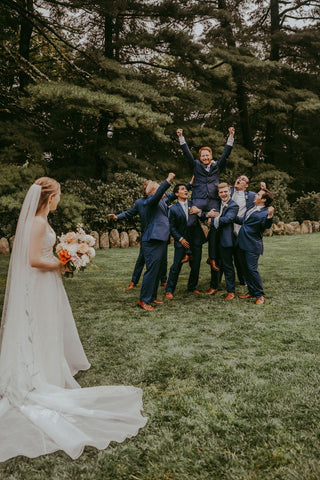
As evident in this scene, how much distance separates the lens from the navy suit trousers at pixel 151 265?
18.0ft

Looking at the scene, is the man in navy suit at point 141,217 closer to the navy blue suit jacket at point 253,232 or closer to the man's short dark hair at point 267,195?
the navy blue suit jacket at point 253,232

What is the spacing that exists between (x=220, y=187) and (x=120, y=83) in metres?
7.96

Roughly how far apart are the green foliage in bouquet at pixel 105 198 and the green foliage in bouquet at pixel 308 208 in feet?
26.4

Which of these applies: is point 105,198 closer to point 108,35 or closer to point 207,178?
point 108,35

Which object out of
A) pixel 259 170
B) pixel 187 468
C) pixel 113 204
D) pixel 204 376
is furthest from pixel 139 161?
pixel 187 468

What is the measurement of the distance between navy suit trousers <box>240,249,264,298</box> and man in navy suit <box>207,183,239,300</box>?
0.35m

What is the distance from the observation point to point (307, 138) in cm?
2184

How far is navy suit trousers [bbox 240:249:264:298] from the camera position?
18.5 ft

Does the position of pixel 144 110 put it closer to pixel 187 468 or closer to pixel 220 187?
pixel 220 187

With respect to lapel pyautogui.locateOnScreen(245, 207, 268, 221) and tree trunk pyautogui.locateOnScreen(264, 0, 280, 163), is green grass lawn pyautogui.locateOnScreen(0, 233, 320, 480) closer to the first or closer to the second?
lapel pyautogui.locateOnScreen(245, 207, 268, 221)

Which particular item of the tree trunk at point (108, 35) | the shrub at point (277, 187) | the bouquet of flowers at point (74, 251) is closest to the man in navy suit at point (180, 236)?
the bouquet of flowers at point (74, 251)

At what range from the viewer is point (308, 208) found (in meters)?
17.7

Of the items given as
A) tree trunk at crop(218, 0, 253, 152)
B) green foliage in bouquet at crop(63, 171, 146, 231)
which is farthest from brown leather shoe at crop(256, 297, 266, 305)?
tree trunk at crop(218, 0, 253, 152)

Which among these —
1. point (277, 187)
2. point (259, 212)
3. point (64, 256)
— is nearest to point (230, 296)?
point (259, 212)
